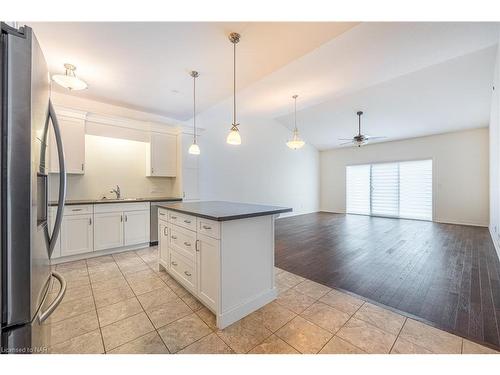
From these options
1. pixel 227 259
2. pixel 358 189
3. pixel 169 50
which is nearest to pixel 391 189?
pixel 358 189

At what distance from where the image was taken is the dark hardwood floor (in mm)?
1902

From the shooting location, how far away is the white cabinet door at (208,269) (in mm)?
1765

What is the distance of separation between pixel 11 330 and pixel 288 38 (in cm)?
278

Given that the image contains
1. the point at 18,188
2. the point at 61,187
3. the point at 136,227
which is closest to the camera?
the point at 18,188

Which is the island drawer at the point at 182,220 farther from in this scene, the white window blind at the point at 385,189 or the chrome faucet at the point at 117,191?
the white window blind at the point at 385,189

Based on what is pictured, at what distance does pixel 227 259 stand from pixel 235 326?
548mm

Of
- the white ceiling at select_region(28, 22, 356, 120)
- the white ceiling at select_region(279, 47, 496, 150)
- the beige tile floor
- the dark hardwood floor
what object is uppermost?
the white ceiling at select_region(279, 47, 496, 150)

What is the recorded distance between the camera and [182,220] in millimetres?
2244

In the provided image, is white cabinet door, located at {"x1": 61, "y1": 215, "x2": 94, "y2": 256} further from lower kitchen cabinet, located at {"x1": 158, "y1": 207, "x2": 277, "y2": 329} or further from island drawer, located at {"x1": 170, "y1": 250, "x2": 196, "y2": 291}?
lower kitchen cabinet, located at {"x1": 158, "y1": 207, "x2": 277, "y2": 329}

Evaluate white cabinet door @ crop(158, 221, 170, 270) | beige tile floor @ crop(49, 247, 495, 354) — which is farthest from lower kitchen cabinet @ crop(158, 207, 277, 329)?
white cabinet door @ crop(158, 221, 170, 270)

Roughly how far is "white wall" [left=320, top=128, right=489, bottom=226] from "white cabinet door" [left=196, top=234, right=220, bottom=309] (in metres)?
7.35

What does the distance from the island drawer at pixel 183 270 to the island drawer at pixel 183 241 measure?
0.22ft

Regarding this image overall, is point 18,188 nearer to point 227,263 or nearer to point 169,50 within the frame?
point 227,263
